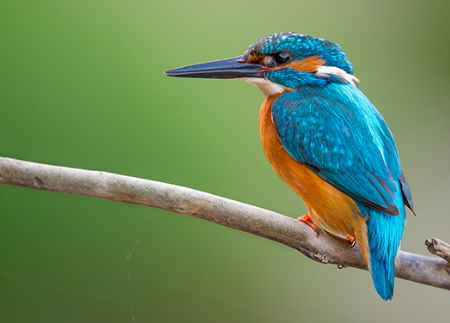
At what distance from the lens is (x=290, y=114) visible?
119cm

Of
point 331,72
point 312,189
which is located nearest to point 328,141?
point 312,189

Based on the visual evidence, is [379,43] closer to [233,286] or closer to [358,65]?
[358,65]

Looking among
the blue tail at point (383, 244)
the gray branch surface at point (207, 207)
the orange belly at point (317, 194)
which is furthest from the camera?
the orange belly at point (317, 194)

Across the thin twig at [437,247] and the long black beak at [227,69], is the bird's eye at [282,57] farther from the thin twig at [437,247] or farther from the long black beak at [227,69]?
the thin twig at [437,247]

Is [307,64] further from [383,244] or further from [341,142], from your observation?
[383,244]

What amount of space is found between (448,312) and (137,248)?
1718 millimetres

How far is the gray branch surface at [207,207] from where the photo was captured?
85cm

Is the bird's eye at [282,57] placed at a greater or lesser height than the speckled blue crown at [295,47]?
lesser

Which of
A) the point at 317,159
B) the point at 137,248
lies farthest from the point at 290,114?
the point at 137,248

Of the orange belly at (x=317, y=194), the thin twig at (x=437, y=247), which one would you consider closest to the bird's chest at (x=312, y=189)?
the orange belly at (x=317, y=194)

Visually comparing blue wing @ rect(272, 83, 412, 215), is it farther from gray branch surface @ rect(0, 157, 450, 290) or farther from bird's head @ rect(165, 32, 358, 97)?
gray branch surface @ rect(0, 157, 450, 290)

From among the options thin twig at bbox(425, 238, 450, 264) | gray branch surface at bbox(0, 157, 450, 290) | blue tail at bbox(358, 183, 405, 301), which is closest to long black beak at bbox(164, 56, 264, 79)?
gray branch surface at bbox(0, 157, 450, 290)

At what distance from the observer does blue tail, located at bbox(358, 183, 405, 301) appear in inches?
40.1

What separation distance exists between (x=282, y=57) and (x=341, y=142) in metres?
0.33
